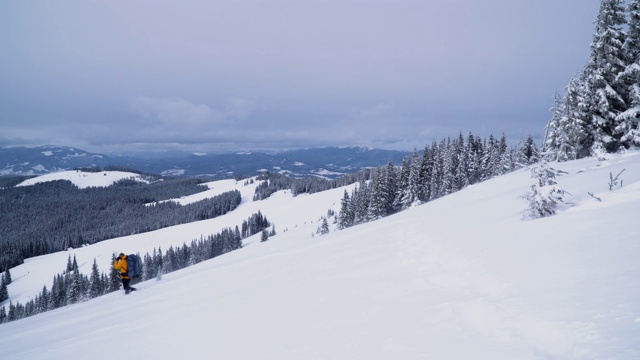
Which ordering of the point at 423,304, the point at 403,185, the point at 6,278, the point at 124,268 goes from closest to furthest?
the point at 423,304, the point at 124,268, the point at 403,185, the point at 6,278

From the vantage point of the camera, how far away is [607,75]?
800 inches

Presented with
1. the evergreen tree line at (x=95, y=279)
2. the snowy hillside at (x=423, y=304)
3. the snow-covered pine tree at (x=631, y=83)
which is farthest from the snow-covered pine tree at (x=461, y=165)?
the evergreen tree line at (x=95, y=279)

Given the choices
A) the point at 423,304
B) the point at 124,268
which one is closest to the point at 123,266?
the point at 124,268

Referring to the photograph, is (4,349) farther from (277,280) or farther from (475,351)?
(475,351)

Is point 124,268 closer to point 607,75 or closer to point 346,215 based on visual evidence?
point 607,75

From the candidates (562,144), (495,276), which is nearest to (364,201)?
(562,144)

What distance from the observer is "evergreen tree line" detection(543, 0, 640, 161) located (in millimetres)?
18766

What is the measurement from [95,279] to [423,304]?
7945cm

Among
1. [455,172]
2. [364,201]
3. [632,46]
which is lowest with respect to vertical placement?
[364,201]

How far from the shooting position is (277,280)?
8.70 m

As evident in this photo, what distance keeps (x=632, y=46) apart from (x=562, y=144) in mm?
8044

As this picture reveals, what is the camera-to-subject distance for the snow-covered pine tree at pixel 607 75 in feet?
64.3

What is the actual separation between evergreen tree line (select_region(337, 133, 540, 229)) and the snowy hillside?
39.8m

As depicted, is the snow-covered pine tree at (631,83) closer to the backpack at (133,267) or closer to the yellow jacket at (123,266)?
the backpack at (133,267)
